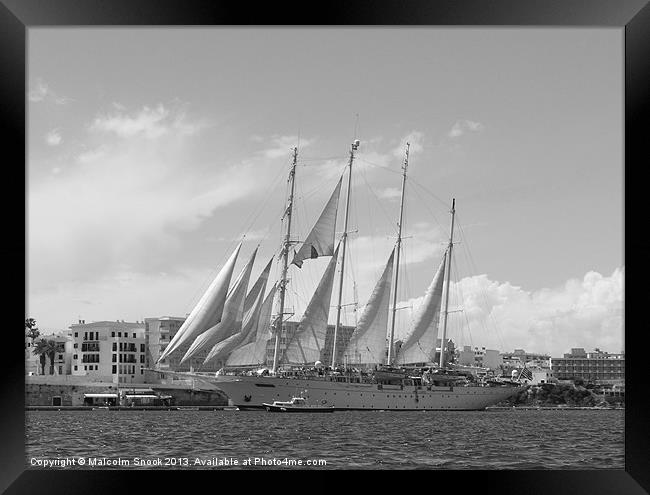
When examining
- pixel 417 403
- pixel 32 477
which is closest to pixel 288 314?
pixel 417 403

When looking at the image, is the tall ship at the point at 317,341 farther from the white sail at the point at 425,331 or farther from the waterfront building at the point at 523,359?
the waterfront building at the point at 523,359

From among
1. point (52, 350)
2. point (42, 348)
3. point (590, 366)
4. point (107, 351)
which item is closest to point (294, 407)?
point (107, 351)

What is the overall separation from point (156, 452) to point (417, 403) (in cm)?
1716

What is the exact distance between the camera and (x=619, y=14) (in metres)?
5.35

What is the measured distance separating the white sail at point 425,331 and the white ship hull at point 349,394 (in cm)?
138

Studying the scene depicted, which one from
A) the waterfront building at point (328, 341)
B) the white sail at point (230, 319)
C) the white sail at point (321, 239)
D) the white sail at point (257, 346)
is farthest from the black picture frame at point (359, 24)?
the waterfront building at point (328, 341)

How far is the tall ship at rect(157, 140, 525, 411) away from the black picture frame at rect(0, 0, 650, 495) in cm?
1645

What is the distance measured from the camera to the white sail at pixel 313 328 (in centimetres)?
2459

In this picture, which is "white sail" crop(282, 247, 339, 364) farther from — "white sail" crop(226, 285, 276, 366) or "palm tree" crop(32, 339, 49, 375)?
"palm tree" crop(32, 339, 49, 375)

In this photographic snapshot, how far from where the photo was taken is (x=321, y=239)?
25.1m

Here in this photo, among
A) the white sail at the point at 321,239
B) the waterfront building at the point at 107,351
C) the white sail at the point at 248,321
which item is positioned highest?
the white sail at the point at 321,239

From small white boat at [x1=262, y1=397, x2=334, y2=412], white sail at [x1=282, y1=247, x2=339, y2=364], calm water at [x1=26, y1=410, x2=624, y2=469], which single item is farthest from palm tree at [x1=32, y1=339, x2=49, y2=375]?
white sail at [x1=282, y1=247, x2=339, y2=364]

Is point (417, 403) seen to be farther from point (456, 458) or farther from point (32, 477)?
point (32, 477)

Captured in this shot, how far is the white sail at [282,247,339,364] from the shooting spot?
80.7 feet
